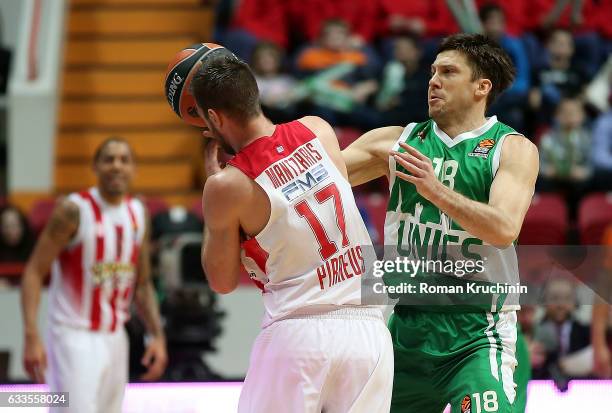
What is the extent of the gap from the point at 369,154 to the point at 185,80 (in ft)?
2.93

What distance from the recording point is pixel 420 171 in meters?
3.86

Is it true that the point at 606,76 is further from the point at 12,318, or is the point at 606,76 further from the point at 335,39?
the point at 12,318

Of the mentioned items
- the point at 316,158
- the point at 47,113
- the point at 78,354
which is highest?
the point at 47,113

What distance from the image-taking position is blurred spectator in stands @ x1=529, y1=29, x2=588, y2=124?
973 centimetres

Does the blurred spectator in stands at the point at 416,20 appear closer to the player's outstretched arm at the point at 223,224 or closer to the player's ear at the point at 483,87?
the player's ear at the point at 483,87

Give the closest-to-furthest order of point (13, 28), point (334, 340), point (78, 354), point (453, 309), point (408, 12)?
point (334, 340) < point (453, 309) < point (78, 354) < point (408, 12) < point (13, 28)

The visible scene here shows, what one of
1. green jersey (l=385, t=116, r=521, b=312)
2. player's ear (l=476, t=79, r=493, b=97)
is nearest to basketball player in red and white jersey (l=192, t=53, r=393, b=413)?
green jersey (l=385, t=116, r=521, b=312)

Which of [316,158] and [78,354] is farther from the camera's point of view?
[78,354]

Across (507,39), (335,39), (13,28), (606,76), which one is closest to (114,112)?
(13,28)

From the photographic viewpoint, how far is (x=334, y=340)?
3.68m

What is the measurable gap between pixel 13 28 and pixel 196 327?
6.41 m

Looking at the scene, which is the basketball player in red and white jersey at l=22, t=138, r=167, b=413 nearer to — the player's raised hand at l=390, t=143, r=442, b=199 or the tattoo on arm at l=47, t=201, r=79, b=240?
the tattoo on arm at l=47, t=201, r=79, b=240

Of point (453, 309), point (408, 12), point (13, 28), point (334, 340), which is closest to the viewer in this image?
point (334, 340)

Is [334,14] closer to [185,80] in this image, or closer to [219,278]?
[185,80]
